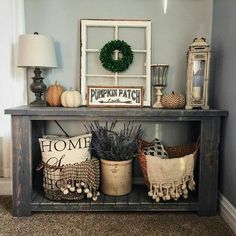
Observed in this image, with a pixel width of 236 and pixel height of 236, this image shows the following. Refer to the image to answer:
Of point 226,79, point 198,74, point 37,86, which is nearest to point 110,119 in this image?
point 37,86

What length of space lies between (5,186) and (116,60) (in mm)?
1421

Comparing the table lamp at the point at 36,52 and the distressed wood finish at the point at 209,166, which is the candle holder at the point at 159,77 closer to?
the distressed wood finish at the point at 209,166

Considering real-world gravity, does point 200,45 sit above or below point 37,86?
above

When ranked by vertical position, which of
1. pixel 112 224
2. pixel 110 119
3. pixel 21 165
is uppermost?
pixel 110 119

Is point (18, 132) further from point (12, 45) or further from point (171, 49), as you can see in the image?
point (171, 49)

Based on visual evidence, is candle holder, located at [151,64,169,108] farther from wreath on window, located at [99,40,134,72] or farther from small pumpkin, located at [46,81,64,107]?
small pumpkin, located at [46,81,64,107]

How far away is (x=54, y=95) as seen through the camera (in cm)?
226

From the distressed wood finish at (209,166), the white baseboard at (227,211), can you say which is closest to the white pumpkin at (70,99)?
the distressed wood finish at (209,166)

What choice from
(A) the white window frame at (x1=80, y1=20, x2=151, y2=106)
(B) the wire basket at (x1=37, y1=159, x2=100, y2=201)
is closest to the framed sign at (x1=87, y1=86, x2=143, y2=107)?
(A) the white window frame at (x1=80, y1=20, x2=151, y2=106)

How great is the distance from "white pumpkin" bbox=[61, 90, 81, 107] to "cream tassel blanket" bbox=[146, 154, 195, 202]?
70 centimetres

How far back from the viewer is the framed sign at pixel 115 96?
90.8 inches

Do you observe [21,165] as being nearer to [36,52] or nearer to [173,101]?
[36,52]

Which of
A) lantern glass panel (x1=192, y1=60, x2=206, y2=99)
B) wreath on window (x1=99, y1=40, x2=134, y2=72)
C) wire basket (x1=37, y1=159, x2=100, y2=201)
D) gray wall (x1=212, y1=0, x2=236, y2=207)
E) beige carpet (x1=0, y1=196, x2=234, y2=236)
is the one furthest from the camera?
wreath on window (x1=99, y1=40, x2=134, y2=72)

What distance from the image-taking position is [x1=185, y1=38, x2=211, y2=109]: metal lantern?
6.96 ft
